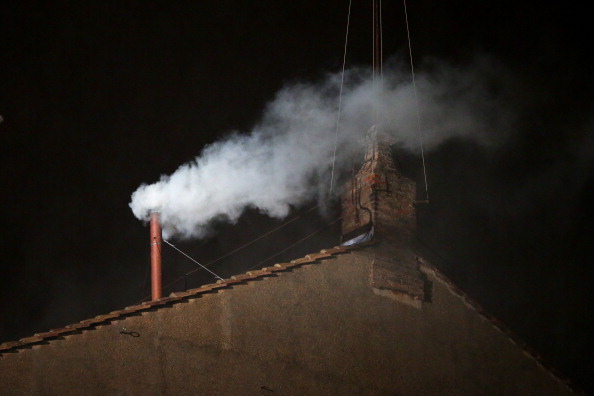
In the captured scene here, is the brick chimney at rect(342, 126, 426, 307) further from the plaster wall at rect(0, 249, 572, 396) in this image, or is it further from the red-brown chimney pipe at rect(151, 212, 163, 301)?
the red-brown chimney pipe at rect(151, 212, 163, 301)

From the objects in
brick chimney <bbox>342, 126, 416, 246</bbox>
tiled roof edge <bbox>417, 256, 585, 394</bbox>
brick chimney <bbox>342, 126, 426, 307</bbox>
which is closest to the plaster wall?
tiled roof edge <bbox>417, 256, 585, 394</bbox>

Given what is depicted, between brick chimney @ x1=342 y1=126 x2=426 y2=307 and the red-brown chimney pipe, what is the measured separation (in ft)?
13.2

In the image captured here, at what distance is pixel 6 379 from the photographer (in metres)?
10.6

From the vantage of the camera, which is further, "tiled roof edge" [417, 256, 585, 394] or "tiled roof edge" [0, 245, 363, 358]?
"tiled roof edge" [417, 256, 585, 394]

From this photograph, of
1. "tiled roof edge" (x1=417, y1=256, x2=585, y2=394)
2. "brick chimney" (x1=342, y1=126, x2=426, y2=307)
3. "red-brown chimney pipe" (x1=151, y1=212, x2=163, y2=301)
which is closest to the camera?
"brick chimney" (x1=342, y1=126, x2=426, y2=307)

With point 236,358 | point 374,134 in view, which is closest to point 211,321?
point 236,358

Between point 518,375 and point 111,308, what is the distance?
13297 mm

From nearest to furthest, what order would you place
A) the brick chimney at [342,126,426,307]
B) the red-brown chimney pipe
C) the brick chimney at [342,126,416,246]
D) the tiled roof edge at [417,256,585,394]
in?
the brick chimney at [342,126,426,307] < the tiled roof edge at [417,256,585,394] < the brick chimney at [342,126,416,246] < the red-brown chimney pipe

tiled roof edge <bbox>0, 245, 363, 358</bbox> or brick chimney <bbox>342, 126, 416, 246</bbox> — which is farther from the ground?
brick chimney <bbox>342, 126, 416, 246</bbox>

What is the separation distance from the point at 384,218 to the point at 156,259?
4939mm

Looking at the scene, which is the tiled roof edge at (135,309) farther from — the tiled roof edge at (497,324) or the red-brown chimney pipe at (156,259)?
the red-brown chimney pipe at (156,259)

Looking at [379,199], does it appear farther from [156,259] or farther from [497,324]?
[156,259]

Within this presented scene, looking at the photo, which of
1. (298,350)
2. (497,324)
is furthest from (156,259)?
(497,324)

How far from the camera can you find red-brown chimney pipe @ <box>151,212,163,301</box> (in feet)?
48.9
